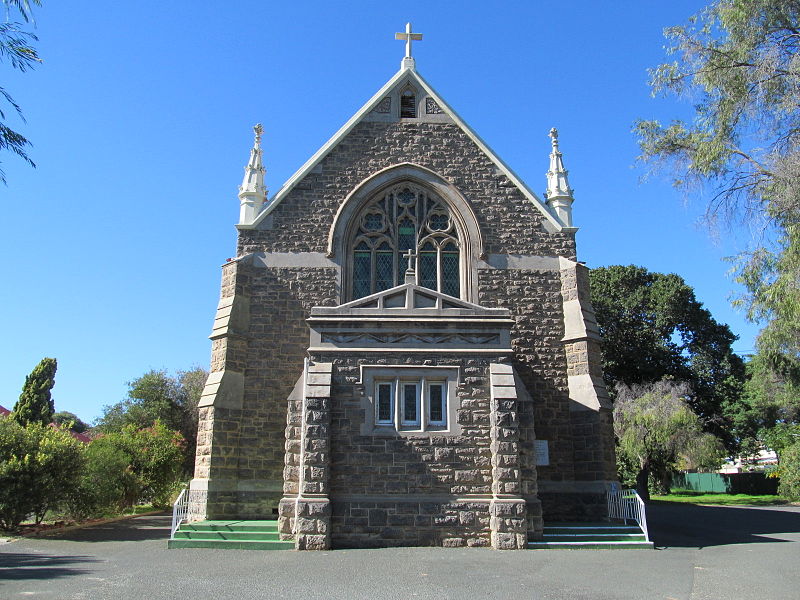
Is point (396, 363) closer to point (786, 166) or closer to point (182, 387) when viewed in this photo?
point (786, 166)

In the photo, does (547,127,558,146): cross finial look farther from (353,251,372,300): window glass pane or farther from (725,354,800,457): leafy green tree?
(725,354,800,457): leafy green tree

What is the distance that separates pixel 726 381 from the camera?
118ft

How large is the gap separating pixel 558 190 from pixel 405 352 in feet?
25.0

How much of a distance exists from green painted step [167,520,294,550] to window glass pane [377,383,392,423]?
2.94m

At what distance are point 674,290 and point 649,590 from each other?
99.4 ft

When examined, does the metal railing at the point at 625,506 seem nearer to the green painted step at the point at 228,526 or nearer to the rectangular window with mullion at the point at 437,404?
the rectangular window with mullion at the point at 437,404

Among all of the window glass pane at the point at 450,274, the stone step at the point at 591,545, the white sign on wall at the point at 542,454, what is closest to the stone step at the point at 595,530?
the stone step at the point at 591,545

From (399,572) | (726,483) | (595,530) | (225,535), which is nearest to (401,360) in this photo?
(399,572)

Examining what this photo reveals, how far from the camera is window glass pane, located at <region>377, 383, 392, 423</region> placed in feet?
42.7

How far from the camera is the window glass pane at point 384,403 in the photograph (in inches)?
512

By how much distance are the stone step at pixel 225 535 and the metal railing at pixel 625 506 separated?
7449 millimetres

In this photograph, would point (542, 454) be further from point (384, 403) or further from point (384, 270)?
point (384, 270)

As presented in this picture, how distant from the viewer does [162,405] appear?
31.4 m

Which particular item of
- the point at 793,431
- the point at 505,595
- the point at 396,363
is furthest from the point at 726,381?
the point at 505,595
